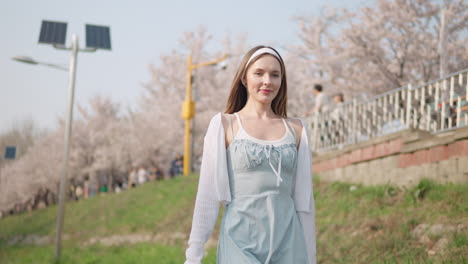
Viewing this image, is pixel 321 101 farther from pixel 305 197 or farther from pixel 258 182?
pixel 258 182

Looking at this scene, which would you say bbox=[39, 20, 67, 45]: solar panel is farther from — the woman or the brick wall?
the woman

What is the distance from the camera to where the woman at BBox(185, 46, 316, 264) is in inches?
98.5

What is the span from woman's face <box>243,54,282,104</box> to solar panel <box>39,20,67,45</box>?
12.7 m

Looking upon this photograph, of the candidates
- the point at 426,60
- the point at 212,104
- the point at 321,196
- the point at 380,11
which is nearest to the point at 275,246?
the point at 321,196

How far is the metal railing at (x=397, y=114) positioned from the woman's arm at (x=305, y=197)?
625cm

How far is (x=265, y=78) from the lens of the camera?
272 centimetres

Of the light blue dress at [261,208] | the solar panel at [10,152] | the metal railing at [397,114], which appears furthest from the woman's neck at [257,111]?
the solar panel at [10,152]

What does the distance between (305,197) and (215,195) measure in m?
0.44

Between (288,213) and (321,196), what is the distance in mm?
8877

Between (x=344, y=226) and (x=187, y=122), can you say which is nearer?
(x=344, y=226)

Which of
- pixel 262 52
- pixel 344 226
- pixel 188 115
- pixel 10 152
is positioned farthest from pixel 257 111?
pixel 10 152

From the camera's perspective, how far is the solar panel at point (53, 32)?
47.6ft

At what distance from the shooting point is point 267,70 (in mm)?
2721

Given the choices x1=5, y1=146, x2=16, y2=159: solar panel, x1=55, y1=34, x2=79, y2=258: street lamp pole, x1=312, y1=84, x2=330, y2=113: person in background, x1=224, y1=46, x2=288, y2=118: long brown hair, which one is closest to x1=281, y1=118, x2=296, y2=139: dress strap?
x1=224, y1=46, x2=288, y2=118: long brown hair
